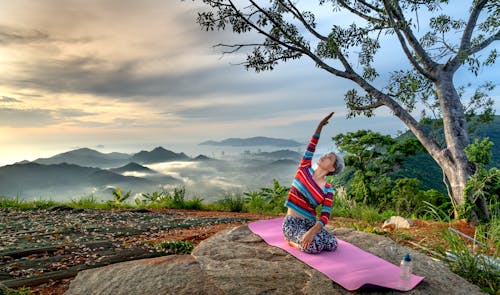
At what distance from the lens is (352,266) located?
4172 mm

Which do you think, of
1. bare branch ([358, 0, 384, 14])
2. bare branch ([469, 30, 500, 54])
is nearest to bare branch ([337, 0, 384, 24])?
bare branch ([358, 0, 384, 14])

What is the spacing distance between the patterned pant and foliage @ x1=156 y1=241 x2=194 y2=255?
4.56ft

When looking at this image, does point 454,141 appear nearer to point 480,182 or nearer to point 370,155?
point 480,182

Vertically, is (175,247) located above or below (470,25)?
below

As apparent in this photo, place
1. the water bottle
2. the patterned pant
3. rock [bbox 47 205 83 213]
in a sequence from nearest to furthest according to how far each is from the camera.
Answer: the water bottle → the patterned pant → rock [bbox 47 205 83 213]

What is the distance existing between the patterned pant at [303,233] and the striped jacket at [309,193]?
0.09 m

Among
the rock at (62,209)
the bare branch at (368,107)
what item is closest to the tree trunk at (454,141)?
the bare branch at (368,107)

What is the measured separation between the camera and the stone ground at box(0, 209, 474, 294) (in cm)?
469

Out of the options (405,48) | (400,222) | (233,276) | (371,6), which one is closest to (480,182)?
(400,222)

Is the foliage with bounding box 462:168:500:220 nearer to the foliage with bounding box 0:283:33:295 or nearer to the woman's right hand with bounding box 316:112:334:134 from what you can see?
the woman's right hand with bounding box 316:112:334:134

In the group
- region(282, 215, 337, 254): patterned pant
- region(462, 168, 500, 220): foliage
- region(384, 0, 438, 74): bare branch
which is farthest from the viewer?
region(384, 0, 438, 74): bare branch

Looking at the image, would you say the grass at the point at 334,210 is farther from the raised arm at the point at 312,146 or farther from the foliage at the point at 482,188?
the raised arm at the point at 312,146

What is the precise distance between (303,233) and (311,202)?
1.18 feet

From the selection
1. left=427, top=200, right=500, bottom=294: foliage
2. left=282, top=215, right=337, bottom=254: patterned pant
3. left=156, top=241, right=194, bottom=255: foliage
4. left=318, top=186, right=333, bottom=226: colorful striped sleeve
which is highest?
left=318, top=186, right=333, bottom=226: colorful striped sleeve
